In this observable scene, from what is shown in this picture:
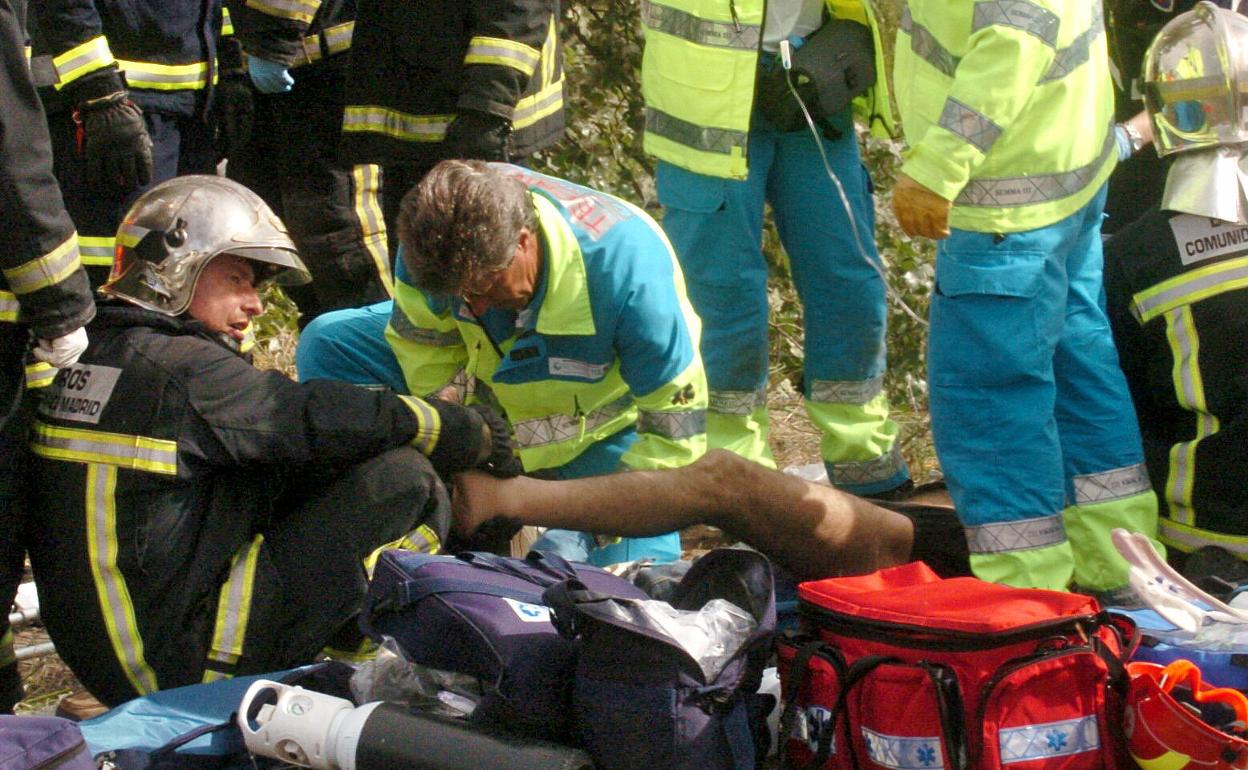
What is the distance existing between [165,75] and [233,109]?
0.40m

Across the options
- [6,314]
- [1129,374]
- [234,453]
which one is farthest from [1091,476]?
[6,314]

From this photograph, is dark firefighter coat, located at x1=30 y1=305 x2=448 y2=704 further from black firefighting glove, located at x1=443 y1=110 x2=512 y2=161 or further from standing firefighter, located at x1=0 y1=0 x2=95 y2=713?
black firefighting glove, located at x1=443 y1=110 x2=512 y2=161

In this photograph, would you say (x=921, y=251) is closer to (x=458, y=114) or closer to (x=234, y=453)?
(x=458, y=114)

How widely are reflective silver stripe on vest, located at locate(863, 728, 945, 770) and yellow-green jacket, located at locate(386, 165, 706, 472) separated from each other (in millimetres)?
1144

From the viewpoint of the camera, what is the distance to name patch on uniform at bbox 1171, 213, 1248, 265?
3.46 m

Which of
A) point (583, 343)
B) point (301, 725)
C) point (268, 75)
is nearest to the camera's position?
point (301, 725)

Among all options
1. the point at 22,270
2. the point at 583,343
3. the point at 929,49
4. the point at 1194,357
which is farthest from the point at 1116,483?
the point at 22,270

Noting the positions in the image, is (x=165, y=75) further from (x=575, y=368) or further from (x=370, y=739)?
(x=370, y=739)

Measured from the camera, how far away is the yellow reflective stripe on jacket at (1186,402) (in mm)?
3490

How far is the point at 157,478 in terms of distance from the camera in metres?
2.98

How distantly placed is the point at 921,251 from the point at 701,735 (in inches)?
Result: 141

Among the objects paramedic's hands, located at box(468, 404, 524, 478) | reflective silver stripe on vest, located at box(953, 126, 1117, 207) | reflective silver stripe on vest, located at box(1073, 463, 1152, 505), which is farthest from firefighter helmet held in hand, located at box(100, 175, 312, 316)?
reflective silver stripe on vest, located at box(1073, 463, 1152, 505)

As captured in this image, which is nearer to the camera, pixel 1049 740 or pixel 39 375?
pixel 1049 740

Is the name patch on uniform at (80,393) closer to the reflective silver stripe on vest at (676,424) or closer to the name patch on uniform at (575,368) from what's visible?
the name patch on uniform at (575,368)
